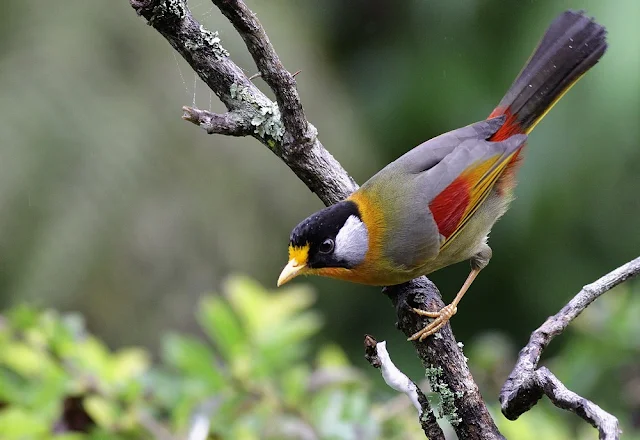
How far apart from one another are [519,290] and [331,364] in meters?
2.45

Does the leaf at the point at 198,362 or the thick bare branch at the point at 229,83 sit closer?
the thick bare branch at the point at 229,83

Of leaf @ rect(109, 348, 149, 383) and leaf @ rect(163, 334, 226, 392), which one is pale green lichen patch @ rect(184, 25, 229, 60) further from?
leaf @ rect(109, 348, 149, 383)

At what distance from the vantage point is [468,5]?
4.81 m

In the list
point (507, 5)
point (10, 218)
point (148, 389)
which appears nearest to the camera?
point (148, 389)

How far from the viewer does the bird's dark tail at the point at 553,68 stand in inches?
94.8

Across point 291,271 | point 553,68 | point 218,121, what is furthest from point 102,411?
point 553,68

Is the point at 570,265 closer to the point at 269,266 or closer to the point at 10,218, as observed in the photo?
the point at 269,266

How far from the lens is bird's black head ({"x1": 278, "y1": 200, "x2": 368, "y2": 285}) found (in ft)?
6.87

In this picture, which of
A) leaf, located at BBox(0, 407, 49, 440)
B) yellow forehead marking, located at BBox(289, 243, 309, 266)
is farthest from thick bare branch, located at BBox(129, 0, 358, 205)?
leaf, located at BBox(0, 407, 49, 440)

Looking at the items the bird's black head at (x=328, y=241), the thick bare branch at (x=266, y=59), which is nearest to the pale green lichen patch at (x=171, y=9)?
the thick bare branch at (x=266, y=59)

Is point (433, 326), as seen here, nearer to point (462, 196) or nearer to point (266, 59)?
point (266, 59)

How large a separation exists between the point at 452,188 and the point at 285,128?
89cm

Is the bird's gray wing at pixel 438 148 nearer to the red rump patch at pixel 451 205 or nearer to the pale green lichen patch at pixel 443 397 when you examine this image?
the red rump patch at pixel 451 205

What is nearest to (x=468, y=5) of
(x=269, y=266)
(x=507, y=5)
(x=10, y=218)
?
(x=507, y=5)
